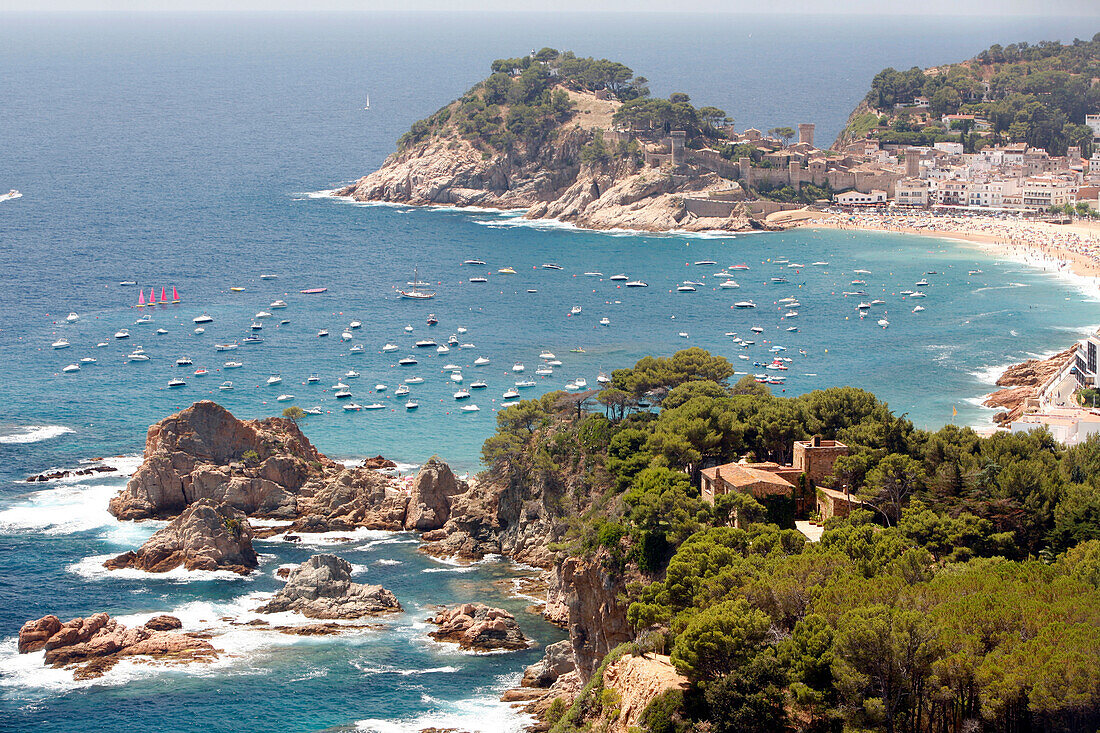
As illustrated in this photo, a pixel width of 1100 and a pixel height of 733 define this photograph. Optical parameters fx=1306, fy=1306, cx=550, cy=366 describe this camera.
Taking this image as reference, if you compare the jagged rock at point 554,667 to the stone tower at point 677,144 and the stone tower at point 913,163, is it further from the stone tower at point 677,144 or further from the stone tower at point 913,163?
the stone tower at point 913,163

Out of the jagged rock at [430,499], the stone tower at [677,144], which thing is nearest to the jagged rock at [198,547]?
the jagged rock at [430,499]

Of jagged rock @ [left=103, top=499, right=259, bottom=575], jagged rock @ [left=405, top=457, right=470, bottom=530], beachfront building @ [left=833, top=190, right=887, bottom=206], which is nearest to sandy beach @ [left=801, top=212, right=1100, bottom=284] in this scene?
beachfront building @ [left=833, top=190, right=887, bottom=206]

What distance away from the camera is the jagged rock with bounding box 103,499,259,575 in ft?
176

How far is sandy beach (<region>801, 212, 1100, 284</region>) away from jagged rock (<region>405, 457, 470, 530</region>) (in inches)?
2766

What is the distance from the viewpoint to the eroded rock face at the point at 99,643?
148 ft

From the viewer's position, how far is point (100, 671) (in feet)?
145

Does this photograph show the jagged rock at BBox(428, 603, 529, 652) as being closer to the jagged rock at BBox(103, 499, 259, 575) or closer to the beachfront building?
the jagged rock at BBox(103, 499, 259, 575)

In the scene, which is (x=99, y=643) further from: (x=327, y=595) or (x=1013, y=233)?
(x=1013, y=233)

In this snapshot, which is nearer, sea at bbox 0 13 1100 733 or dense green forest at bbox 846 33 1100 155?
sea at bbox 0 13 1100 733

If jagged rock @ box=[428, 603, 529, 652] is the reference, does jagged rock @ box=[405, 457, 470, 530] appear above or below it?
above

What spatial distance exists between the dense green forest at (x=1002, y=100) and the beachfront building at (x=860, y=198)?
55.6 ft

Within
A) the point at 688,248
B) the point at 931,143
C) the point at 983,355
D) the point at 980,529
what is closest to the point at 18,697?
the point at 980,529

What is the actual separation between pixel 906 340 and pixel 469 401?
33.3m

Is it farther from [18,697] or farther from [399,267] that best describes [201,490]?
[399,267]
